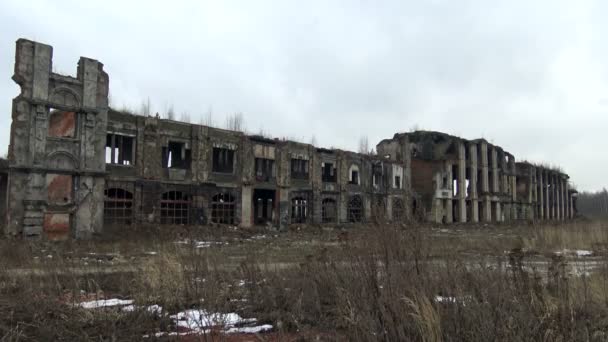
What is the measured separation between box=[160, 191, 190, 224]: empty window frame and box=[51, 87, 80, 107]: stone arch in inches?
278

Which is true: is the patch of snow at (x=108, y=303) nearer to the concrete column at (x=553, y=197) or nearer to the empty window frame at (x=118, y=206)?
the empty window frame at (x=118, y=206)

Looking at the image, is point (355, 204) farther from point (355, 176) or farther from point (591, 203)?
point (591, 203)

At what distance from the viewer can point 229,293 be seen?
6.45m

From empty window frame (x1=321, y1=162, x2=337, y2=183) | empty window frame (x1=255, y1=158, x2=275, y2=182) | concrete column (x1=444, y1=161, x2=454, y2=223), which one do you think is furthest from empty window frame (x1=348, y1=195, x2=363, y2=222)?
concrete column (x1=444, y1=161, x2=454, y2=223)

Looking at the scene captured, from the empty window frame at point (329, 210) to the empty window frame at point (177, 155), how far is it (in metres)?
12.0

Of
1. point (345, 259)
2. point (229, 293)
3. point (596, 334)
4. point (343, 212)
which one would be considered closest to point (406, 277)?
point (345, 259)

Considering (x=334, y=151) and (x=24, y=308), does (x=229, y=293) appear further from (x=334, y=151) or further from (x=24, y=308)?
(x=334, y=151)

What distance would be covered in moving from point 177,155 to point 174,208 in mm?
3800

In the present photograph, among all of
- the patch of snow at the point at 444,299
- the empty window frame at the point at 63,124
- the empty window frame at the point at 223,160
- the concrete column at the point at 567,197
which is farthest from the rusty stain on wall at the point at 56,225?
the concrete column at the point at 567,197

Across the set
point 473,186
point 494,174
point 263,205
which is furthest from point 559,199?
point 263,205

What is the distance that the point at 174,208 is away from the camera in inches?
1045

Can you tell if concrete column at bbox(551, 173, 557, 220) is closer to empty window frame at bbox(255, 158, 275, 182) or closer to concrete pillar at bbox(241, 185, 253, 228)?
empty window frame at bbox(255, 158, 275, 182)

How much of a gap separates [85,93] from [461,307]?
22.5 m

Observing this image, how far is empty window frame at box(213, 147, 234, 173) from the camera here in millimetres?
29531
